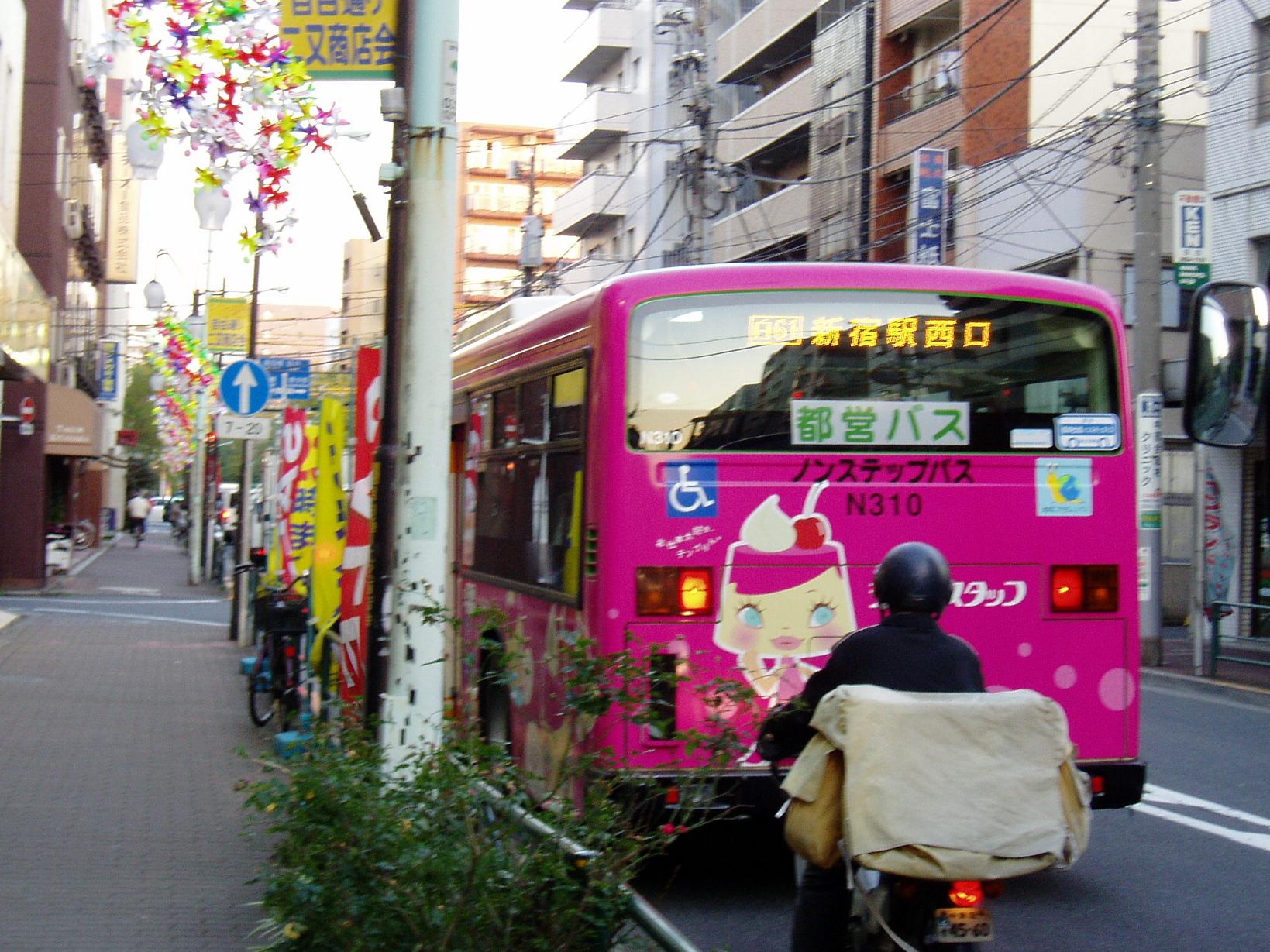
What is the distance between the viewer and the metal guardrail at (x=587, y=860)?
3.69m

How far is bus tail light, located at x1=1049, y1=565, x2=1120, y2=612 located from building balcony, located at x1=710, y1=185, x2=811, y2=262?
29842 mm

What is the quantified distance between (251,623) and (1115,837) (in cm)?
1461

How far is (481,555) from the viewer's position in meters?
9.76

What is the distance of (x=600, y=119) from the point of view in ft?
169

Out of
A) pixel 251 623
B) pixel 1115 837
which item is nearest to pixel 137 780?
pixel 1115 837

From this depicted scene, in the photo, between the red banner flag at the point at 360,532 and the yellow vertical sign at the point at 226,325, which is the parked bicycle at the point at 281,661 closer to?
the red banner flag at the point at 360,532

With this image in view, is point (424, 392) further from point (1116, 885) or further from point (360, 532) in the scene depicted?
point (1116, 885)

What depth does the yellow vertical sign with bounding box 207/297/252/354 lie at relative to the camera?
24.9 m

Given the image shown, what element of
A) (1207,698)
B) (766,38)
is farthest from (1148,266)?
(766,38)

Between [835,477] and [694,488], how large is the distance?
671 millimetres

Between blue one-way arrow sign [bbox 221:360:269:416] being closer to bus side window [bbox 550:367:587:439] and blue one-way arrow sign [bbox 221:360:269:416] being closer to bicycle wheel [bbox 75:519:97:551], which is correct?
bus side window [bbox 550:367:587:439]

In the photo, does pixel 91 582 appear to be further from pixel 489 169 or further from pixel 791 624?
pixel 489 169

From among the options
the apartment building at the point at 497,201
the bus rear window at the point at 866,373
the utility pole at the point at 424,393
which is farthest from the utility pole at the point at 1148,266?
the apartment building at the point at 497,201

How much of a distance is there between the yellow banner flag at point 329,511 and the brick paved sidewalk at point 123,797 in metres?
1.20
